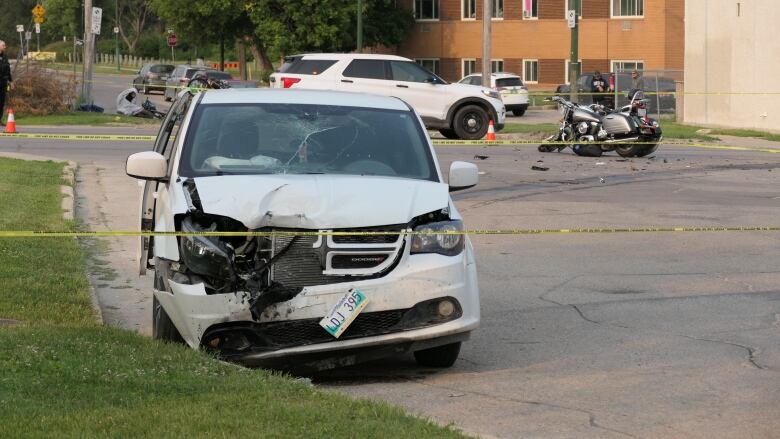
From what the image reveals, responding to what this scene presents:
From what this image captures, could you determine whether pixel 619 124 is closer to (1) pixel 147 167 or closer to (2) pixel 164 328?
(1) pixel 147 167

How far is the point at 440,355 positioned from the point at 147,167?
2.24m

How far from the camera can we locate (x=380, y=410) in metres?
6.55

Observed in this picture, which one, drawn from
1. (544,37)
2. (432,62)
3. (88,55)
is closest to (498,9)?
(544,37)

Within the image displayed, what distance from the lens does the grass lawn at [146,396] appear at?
6027mm

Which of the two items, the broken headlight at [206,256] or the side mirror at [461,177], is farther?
the side mirror at [461,177]

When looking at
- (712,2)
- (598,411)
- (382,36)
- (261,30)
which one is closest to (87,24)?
(712,2)

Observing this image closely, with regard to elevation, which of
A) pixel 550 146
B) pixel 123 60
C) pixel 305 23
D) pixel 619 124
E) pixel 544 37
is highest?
pixel 123 60

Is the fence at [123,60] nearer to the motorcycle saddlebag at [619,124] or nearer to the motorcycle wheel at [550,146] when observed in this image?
the motorcycle wheel at [550,146]

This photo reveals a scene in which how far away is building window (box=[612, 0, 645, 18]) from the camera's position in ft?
221

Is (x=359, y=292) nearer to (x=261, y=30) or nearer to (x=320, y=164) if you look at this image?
(x=320, y=164)

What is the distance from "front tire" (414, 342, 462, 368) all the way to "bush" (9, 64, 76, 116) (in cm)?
3040

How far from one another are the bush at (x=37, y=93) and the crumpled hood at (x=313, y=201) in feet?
98.8

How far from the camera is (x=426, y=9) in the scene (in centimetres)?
7394

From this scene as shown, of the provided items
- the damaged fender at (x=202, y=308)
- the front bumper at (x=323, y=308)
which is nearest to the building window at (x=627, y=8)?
the front bumper at (x=323, y=308)
